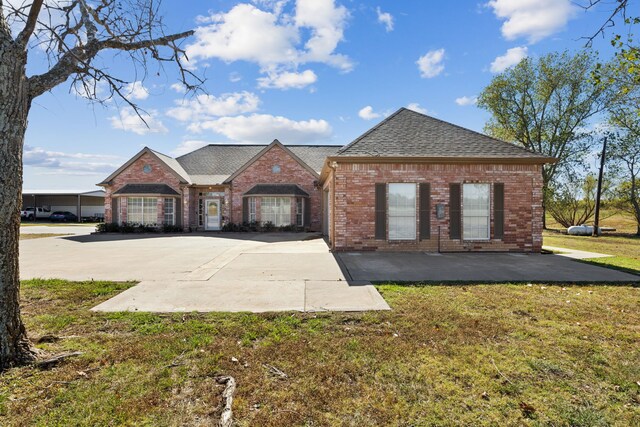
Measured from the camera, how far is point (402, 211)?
11.9m

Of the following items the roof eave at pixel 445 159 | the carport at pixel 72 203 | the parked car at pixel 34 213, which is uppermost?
the roof eave at pixel 445 159

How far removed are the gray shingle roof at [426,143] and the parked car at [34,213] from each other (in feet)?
147

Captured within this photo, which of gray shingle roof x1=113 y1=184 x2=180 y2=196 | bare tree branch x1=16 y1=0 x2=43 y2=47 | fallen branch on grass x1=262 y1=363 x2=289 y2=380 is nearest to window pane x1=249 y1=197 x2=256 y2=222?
gray shingle roof x1=113 y1=184 x2=180 y2=196

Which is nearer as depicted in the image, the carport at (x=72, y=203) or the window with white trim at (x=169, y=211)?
the window with white trim at (x=169, y=211)

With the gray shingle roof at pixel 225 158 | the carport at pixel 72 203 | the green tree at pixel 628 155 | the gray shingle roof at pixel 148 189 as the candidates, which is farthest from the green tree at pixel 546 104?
the carport at pixel 72 203

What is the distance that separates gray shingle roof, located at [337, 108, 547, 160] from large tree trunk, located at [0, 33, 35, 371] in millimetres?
9006

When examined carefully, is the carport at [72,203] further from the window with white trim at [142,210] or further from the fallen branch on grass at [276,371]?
the fallen branch on grass at [276,371]

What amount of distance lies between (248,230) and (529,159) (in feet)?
53.6

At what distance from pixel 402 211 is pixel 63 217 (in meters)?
42.5

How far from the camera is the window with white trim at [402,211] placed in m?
11.9

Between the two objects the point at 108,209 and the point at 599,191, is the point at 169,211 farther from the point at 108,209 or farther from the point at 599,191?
the point at 599,191

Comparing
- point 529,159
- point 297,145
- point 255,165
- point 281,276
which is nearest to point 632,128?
point 529,159

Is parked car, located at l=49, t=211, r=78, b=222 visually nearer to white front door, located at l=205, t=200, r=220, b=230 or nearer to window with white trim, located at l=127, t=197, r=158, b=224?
window with white trim, located at l=127, t=197, r=158, b=224

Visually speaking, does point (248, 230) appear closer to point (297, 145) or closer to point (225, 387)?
point (297, 145)
